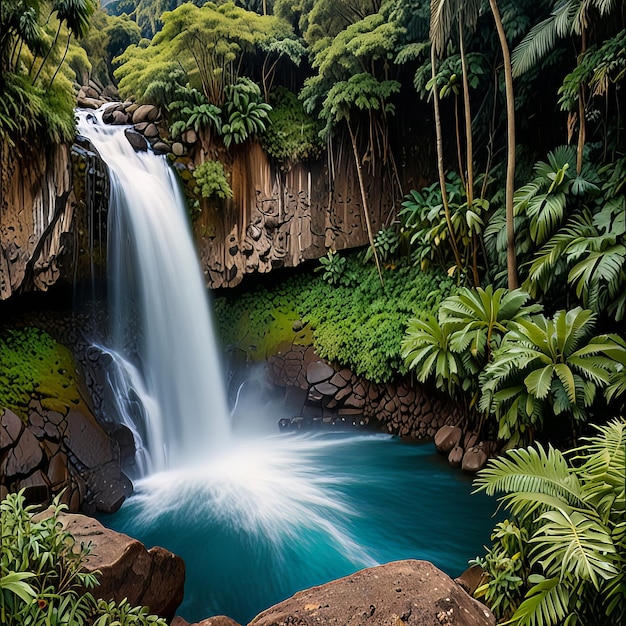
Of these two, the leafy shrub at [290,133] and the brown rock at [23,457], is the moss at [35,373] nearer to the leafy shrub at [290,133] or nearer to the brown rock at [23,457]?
the brown rock at [23,457]

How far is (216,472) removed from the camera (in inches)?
283

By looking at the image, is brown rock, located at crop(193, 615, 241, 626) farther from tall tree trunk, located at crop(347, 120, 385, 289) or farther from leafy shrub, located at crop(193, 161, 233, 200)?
leafy shrub, located at crop(193, 161, 233, 200)

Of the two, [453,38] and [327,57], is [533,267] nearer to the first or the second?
[453,38]

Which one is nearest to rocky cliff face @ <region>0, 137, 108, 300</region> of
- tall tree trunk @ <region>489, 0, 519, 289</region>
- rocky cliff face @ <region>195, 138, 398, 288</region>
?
rocky cliff face @ <region>195, 138, 398, 288</region>

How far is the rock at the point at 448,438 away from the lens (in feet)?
23.3

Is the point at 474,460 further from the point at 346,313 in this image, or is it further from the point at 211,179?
the point at 211,179

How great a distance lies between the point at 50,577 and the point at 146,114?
9355mm

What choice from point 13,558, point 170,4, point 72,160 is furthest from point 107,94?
point 13,558

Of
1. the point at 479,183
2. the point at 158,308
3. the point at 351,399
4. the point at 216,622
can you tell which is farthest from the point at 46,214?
the point at 479,183

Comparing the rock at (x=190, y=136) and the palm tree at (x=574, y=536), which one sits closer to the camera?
the palm tree at (x=574, y=536)

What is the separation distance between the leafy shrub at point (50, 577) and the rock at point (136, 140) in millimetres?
8117

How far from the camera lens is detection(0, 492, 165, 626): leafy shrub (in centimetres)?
229

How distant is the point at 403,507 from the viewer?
598 cm

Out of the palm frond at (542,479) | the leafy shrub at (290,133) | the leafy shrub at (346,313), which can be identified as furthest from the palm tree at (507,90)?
the leafy shrub at (290,133)
